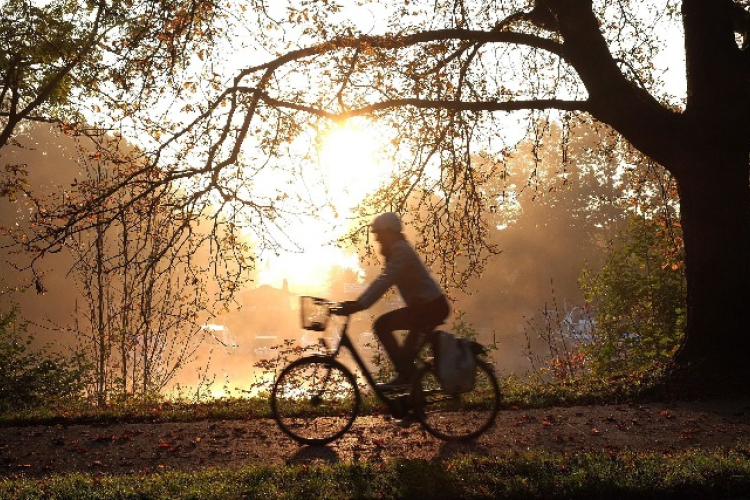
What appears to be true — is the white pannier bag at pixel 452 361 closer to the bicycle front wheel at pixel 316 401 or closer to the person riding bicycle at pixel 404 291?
the person riding bicycle at pixel 404 291

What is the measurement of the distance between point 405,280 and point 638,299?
422 inches

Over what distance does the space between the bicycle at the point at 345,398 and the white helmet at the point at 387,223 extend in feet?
2.57

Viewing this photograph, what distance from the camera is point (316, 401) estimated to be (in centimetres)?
693

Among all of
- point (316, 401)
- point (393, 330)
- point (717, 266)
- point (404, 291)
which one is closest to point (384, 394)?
point (393, 330)

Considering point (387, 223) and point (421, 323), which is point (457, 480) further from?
point (387, 223)

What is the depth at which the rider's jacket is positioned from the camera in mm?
6309

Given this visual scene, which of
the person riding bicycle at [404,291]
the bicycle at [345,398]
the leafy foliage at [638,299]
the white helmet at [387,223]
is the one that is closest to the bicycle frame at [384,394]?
the bicycle at [345,398]

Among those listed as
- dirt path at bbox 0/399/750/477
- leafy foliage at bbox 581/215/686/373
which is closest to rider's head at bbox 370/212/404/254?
dirt path at bbox 0/399/750/477

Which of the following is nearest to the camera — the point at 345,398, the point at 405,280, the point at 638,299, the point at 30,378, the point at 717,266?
the point at 405,280

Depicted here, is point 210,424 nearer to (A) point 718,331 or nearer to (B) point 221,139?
(B) point 221,139

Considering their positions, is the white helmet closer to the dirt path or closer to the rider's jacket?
the rider's jacket

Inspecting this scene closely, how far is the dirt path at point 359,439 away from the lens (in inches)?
257

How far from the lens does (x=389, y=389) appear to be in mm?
6578

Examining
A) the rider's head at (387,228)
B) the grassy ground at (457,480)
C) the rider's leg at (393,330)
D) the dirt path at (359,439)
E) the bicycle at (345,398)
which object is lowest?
the grassy ground at (457,480)
